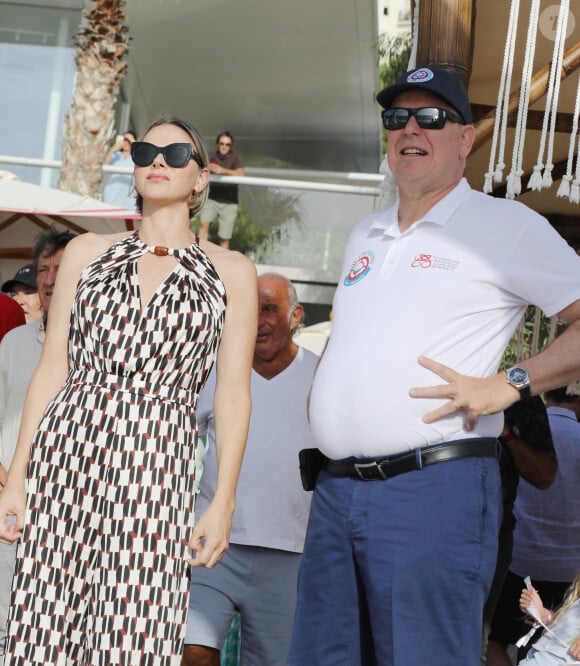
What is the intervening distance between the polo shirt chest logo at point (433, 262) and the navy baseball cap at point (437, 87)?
1.81ft

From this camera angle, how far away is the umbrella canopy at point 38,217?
8.02 m

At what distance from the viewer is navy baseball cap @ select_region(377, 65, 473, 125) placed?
3436 millimetres

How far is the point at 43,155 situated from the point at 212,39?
156 inches

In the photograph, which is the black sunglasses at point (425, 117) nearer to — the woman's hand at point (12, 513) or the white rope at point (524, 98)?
the white rope at point (524, 98)

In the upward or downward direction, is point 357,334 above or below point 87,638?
above

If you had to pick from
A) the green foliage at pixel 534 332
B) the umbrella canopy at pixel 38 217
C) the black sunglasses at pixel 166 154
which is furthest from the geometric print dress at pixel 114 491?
the umbrella canopy at pixel 38 217

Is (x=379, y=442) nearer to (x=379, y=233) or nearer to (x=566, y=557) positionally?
(x=379, y=233)

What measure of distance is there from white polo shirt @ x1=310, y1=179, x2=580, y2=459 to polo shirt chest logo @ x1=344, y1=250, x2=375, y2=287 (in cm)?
5

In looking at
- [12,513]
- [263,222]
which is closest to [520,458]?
[12,513]

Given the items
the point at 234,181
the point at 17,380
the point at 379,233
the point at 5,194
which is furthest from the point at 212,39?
the point at 379,233

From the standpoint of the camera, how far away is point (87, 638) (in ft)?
9.72

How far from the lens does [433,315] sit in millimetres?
3166

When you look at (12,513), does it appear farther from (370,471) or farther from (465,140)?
(465,140)

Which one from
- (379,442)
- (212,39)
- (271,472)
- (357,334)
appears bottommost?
(271,472)
